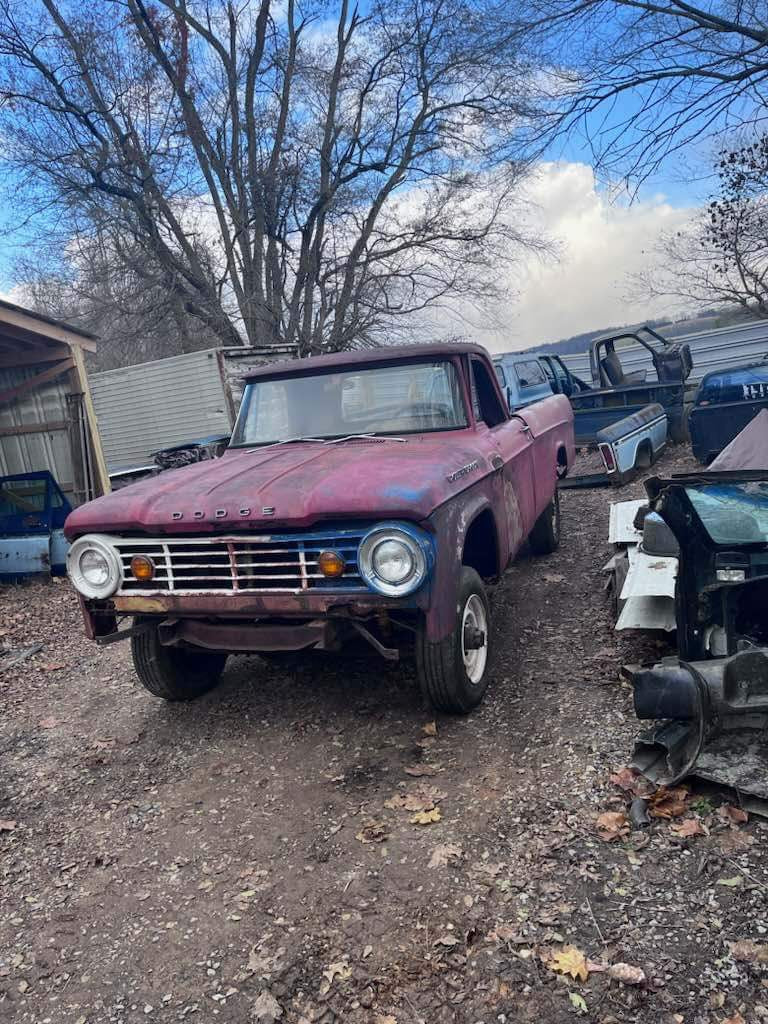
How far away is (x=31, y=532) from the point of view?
8.87 m

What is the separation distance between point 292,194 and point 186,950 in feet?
65.0

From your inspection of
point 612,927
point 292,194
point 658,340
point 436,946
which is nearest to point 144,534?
point 436,946

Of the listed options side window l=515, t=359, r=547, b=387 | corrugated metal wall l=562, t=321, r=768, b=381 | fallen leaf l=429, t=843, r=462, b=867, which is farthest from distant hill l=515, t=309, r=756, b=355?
fallen leaf l=429, t=843, r=462, b=867

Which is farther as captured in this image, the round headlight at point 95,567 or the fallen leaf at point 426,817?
the round headlight at point 95,567

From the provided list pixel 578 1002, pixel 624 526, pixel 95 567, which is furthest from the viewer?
pixel 624 526

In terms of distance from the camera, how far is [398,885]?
282cm

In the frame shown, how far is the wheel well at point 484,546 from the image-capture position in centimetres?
453

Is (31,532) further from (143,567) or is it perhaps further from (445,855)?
(445,855)

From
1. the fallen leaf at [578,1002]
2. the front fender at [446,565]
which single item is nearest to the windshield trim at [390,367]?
the front fender at [446,565]

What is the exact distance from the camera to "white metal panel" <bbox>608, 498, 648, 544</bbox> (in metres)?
5.78

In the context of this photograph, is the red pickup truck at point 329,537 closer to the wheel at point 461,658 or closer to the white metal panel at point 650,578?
the wheel at point 461,658

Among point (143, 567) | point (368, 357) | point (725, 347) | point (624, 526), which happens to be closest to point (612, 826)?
point (143, 567)

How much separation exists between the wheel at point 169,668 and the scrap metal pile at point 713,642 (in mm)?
2473

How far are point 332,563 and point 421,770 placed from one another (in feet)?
3.67
